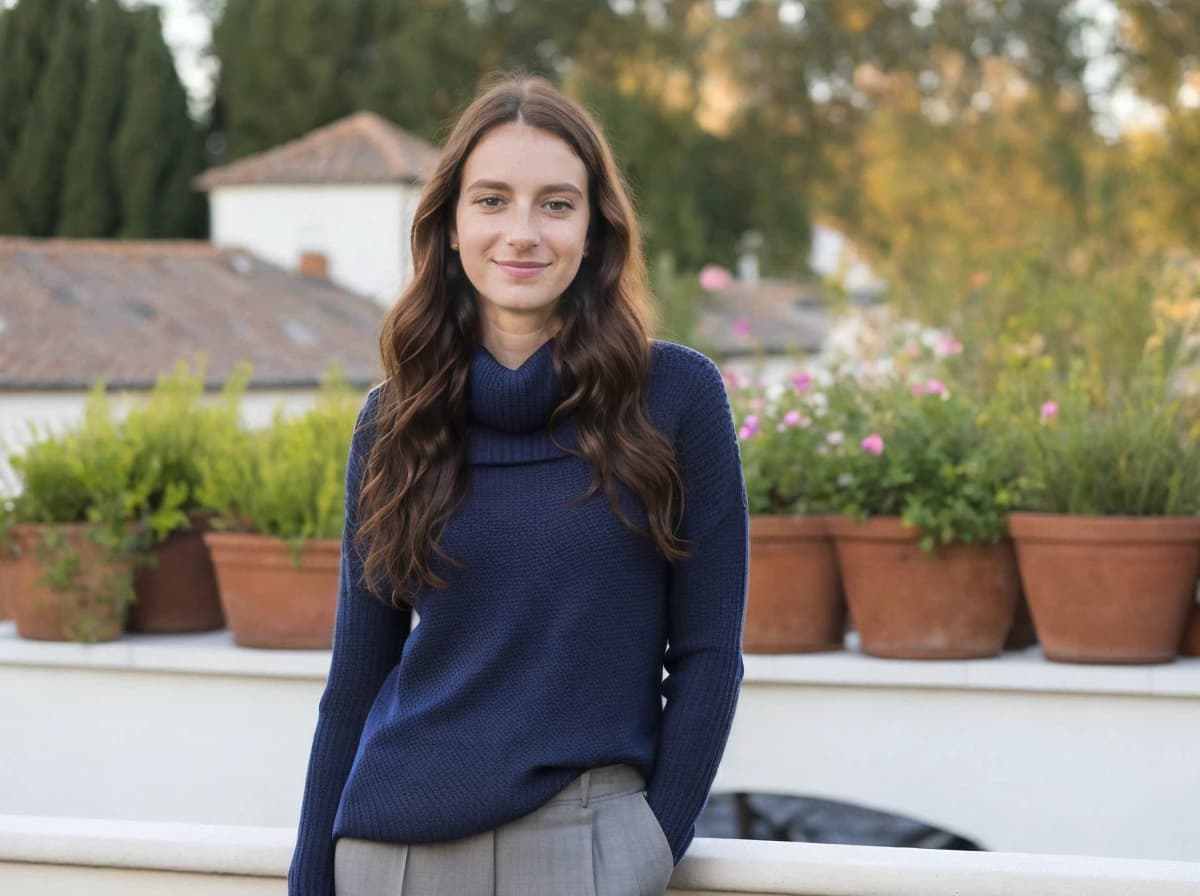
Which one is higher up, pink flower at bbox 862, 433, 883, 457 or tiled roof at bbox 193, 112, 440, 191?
tiled roof at bbox 193, 112, 440, 191

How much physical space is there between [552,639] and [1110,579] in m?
1.90

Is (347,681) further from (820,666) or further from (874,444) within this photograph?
(874,444)

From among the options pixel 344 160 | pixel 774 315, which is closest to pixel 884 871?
pixel 344 160

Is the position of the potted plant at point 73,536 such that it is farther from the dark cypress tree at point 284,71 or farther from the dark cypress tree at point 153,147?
the dark cypress tree at point 284,71

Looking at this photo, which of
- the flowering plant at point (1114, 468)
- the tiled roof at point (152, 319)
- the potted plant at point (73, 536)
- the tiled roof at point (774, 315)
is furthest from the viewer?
the tiled roof at point (774, 315)

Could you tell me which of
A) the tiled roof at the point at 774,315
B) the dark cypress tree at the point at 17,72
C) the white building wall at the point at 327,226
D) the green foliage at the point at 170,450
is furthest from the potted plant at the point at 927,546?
the dark cypress tree at the point at 17,72

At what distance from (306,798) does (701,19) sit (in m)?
32.9

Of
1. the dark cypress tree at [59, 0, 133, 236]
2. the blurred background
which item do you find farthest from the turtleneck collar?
the dark cypress tree at [59, 0, 133, 236]

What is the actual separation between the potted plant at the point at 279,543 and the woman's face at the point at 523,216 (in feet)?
6.02

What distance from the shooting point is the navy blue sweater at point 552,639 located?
1.97 meters

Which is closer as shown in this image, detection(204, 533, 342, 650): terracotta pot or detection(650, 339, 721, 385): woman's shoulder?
detection(650, 339, 721, 385): woman's shoulder

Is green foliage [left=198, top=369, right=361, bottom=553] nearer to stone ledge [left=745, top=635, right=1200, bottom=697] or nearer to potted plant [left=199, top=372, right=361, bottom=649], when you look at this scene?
potted plant [left=199, top=372, right=361, bottom=649]

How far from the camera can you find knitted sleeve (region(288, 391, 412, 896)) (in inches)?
83.9

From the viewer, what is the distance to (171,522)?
3.97 m
